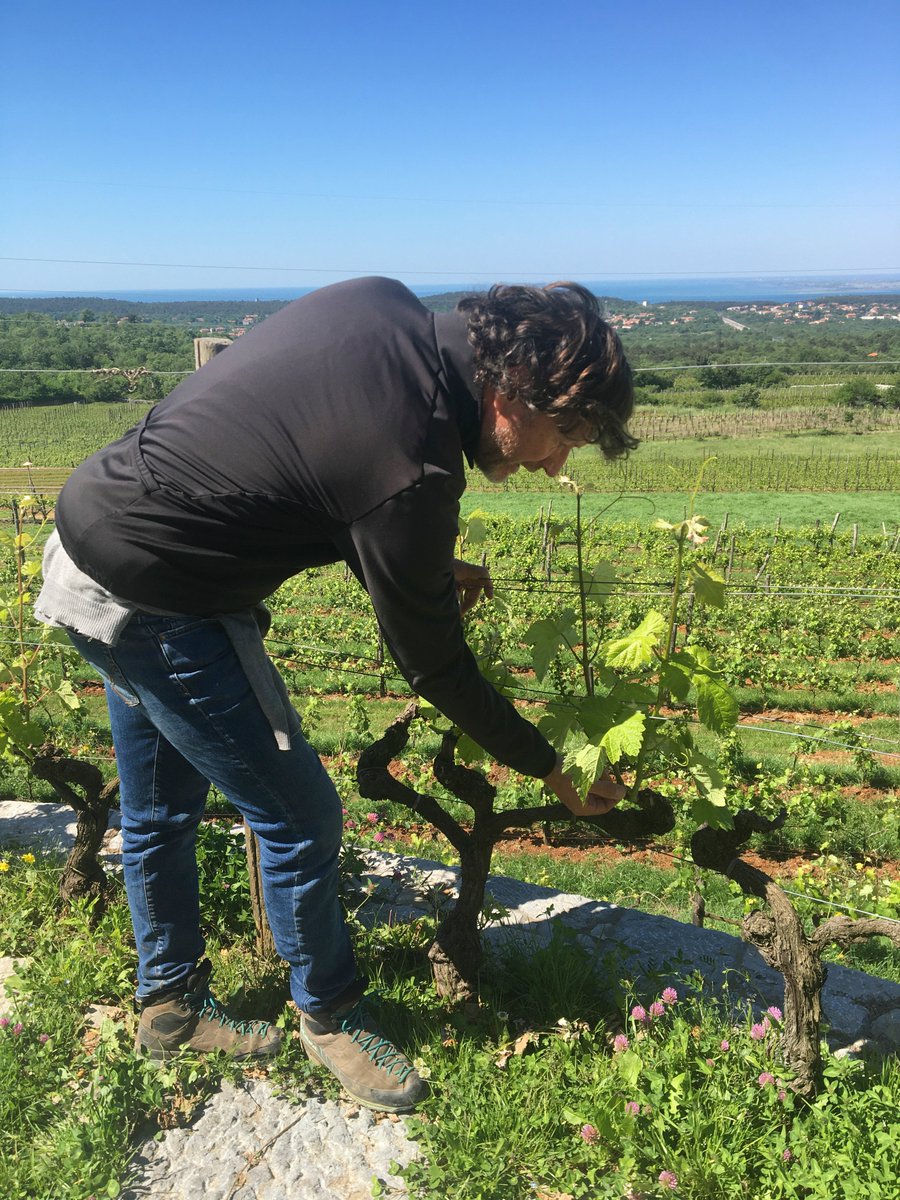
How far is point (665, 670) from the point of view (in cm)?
217

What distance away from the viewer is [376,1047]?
2.11 meters

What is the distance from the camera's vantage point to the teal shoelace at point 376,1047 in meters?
2.09

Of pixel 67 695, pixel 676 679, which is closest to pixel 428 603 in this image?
pixel 676 679

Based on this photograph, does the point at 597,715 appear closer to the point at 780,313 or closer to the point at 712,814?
the point at 712,814

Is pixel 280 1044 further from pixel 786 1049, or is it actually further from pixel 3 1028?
pixel 786 1049

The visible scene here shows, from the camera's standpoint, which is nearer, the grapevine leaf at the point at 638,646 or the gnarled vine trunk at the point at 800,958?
the gnarled vine trunk at the point at 800,958

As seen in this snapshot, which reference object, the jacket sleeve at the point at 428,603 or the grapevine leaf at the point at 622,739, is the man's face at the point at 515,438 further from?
the grapevine leaf at the point at 622,739

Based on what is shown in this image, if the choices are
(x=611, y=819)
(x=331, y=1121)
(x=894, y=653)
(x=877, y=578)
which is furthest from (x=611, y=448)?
(x=877, y=578)

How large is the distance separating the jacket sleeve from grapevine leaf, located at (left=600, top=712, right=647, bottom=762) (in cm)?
18

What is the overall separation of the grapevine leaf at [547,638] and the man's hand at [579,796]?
12.9 inches

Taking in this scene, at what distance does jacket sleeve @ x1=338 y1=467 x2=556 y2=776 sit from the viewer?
1511 millimetres

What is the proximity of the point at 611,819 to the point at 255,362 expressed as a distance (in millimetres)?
1464

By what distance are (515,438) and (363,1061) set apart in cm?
146

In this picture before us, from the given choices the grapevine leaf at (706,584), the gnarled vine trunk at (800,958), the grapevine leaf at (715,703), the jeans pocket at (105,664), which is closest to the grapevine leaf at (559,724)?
the grapevine leaf at (715,703)
